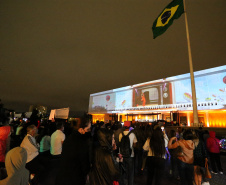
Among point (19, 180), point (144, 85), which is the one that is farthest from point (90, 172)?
point (144, 85)

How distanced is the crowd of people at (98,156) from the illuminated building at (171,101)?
11.0m

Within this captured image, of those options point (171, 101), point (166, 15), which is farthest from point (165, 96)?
point (166, 15)

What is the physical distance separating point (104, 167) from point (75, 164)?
49cm

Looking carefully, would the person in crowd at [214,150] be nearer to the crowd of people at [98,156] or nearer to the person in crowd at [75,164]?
the crowd of people at [98,156]

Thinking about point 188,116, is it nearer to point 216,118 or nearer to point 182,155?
point 216,118

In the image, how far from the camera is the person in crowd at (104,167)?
2127 mm

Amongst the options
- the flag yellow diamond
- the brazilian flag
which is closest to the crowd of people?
the brazilian flag

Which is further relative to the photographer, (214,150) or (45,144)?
(214,150)

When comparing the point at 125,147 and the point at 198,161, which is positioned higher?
the point at 125,147

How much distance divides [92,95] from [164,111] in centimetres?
2057

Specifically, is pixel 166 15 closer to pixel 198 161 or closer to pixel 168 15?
pixel 168 15

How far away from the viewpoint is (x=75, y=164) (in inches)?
89.3

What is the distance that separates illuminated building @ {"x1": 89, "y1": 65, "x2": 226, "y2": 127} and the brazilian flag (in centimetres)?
1131

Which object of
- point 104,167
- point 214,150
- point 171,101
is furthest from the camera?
point 171,101
